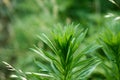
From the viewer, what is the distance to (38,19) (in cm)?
350

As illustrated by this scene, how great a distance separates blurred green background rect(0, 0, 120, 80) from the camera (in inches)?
122

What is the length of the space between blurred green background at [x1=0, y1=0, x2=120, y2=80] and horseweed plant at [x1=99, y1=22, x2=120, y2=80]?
185 centimetres

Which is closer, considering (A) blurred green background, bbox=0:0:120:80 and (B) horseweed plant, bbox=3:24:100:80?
(B) horseweed plant, bbox=3:24:100:80

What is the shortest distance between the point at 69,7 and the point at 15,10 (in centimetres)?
73

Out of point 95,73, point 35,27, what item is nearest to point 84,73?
point 95,73

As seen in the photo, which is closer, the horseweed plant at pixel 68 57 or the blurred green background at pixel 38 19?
the horseweed plant at pixel 68 57

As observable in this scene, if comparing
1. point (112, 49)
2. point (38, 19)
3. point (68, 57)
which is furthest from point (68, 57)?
point (38, 19)

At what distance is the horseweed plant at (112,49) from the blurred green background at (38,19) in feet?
6.06

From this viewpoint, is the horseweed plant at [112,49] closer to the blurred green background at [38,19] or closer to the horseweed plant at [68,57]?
the horseweed plant at [68,57]

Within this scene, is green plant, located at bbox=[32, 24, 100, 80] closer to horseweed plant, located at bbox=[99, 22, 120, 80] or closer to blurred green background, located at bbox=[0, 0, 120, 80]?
horseweed plant, located at bbox=[99, 22, 120, 80]

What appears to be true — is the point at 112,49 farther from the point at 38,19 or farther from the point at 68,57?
the point at 38,19

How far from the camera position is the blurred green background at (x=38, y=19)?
311 centimetres

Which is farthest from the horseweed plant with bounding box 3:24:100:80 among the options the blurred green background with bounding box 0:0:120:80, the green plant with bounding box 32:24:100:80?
the blurred green background with bounding box 0:0:120:80

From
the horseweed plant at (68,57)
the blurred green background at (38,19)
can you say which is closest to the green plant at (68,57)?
the horseweed plant at (68,57)
